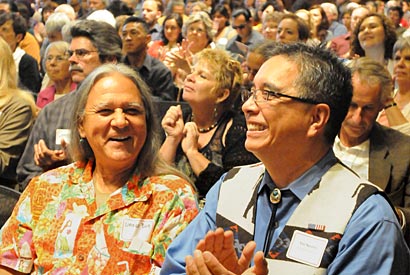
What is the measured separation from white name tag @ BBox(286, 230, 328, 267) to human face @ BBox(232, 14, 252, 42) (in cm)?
737

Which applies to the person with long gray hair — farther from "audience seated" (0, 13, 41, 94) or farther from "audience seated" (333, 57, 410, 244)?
"audience seated" (0, 13, 41, 94)

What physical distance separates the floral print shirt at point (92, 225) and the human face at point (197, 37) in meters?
4.85

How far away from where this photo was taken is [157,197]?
2.73 metres

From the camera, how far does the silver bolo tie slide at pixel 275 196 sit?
2256 mm

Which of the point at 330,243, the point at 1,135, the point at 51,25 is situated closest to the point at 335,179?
the point at 330,243

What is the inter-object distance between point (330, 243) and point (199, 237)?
44cm

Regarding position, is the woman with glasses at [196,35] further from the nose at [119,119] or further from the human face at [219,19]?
the nose at [119,119]

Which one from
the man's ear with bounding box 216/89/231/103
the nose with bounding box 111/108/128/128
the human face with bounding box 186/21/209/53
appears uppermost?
the nose with bounding box 111/108/128/128

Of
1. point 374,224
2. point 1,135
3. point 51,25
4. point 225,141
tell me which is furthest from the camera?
point 51,25

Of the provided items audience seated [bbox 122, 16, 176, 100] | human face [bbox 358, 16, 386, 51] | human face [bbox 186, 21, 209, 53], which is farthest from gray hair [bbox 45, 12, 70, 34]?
human face [bbox 358, 16, 386, 51]

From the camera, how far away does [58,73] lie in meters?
5.88

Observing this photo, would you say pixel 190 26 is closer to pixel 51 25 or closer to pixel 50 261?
pixel 51 25

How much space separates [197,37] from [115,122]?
4.95 meters

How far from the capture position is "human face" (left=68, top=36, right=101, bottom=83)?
4902 mm
